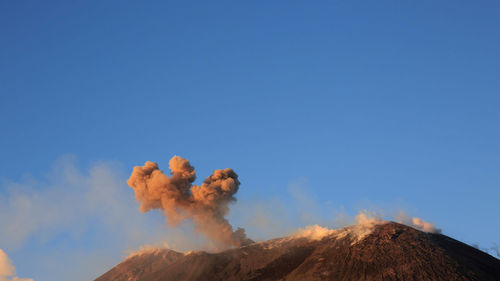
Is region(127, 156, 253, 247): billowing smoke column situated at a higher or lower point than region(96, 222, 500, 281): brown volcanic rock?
higher

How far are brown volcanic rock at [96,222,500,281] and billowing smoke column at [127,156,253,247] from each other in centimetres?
1231

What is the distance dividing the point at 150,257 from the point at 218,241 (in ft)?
113

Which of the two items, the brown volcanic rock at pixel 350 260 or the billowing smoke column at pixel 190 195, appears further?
the billowing smoke column at pixel 190 195

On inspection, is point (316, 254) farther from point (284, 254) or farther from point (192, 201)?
point (192, 201)

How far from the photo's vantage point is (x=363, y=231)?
155 m

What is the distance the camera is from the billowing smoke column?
174m

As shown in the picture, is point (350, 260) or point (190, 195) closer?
point (350, 260)

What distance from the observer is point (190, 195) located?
17888 cm

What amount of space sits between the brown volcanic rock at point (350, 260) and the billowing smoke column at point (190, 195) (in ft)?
40.4

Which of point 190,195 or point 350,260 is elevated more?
point 190,195

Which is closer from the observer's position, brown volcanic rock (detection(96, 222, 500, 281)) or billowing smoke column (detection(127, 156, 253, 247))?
brown volcanic rock (detection(96, 222, 500, 281))

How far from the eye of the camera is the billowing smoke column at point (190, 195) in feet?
572

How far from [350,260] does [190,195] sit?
63.5m

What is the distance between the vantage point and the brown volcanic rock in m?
128
